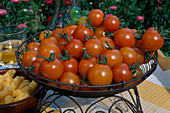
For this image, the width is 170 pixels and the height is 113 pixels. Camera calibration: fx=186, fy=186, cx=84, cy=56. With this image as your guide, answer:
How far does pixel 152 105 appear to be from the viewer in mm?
1392

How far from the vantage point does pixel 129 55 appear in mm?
1091

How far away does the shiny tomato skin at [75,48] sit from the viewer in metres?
1.10

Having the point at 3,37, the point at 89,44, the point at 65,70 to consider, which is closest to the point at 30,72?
the point at 65,70

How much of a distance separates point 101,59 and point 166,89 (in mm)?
850

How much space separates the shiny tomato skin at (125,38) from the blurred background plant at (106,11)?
2.30 metres

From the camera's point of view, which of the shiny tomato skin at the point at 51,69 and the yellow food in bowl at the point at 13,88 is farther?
the yellow food in bowl at the point at 13,88

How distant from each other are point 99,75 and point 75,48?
256 millimetres

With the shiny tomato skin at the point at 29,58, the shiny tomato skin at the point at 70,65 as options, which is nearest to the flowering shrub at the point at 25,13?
the shiny tomato skin at the point at 29,58

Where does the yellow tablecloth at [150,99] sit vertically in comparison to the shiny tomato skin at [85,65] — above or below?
below

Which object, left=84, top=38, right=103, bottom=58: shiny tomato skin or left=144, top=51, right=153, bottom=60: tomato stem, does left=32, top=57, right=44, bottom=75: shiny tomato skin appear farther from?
left=144, top=51, right=153, bottom=60: tomato stem

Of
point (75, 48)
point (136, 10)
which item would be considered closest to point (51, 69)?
point (75, 48)

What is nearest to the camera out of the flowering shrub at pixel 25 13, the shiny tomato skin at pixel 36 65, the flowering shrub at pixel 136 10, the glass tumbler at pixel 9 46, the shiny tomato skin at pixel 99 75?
the shiny tomato skin at pixel 99 75

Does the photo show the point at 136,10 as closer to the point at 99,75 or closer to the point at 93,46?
the point at 93,46

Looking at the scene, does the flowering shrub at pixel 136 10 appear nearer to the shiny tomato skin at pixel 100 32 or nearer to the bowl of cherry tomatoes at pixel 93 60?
the shiny tomato skin at pixel 100 32
